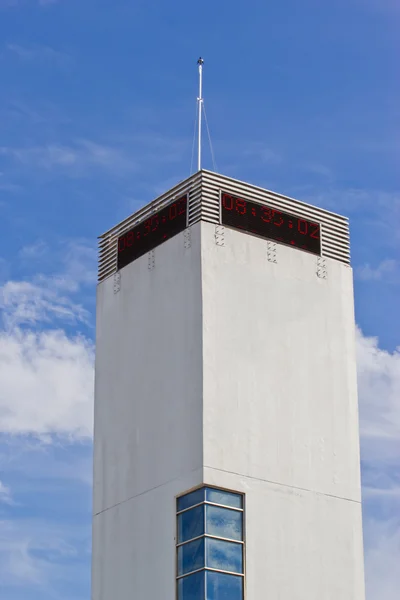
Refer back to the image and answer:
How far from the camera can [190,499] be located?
60.4m

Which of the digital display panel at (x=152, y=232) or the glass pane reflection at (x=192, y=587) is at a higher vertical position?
the digital display panel at (x=152, y=232)

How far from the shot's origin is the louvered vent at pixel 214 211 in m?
64.4

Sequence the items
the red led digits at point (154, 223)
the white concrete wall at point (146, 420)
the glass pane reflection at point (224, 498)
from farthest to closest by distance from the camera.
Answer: the red led digits at point (154, 223) → the white concrete wall at point (146, 420) → the glass pane reflection at point (224, 498)

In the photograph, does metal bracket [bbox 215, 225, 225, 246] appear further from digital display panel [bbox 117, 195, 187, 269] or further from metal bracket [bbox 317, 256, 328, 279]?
metal bracket [bbox 317, 256, 328, 279]

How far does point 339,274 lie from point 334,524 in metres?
11.4

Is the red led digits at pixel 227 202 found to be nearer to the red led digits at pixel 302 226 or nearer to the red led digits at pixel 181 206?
the red led digits at pixel 181 206

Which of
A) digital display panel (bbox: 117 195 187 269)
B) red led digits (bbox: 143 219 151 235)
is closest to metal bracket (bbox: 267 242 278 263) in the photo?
digital display panel (bbox: 117 195 187 269)

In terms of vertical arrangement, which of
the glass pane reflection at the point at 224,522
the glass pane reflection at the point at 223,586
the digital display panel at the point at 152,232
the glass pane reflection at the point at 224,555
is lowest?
the glass pane reflection at the point at 223,586

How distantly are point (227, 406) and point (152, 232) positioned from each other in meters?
9.51

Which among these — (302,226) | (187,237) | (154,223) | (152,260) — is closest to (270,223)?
(302,226)

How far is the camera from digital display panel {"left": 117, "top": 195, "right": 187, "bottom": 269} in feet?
214

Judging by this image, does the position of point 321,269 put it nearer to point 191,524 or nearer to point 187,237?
point 187,237

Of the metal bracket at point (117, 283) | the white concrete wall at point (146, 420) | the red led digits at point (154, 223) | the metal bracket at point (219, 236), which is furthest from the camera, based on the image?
the metal bracket at point (117, 283)

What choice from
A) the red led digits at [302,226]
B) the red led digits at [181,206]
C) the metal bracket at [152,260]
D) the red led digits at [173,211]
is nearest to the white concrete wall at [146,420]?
the metal bracket at [152,260]
